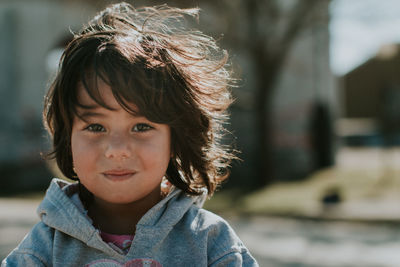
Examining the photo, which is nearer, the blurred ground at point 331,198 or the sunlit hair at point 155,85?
the sunlit hair at point 155,85

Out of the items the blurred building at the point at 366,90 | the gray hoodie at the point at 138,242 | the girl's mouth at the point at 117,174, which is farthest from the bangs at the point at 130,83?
the blurred building at the point at 366,90

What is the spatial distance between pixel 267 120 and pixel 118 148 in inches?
409

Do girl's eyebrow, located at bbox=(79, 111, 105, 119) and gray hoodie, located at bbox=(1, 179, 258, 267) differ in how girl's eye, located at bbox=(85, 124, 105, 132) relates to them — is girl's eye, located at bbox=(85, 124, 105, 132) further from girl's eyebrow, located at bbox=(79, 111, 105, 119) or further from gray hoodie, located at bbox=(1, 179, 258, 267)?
gray hoodie, located at bbox=(1, 179, 258, 267)

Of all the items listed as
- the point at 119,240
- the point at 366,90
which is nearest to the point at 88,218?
the point at 119,240

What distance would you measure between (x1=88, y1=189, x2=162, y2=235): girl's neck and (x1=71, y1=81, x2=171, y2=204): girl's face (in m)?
0.11

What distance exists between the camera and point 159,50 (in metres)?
1.94

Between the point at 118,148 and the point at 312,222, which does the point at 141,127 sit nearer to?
the point at 118,148

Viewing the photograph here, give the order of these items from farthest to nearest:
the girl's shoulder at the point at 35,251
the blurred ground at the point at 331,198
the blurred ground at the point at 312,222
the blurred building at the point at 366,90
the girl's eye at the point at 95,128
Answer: the blurred building at the point at 366,90, the blurred ground at the point at 331,198, the blurred ground at the point at 312,222, the girl's eye at the point at 95,128, the girl's shoulder at the point at 35,251

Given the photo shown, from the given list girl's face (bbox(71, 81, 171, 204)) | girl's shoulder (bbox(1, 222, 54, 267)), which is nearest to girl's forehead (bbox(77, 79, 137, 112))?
girl's face (bbox(71, 81, 171, 204))

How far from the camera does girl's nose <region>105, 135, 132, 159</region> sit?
1737 mm

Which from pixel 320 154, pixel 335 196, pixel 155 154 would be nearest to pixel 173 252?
pixel 155 154

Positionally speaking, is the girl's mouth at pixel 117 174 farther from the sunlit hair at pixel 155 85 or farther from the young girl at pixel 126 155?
the sunlit hair at pixel 155 85

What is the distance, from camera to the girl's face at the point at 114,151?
1765mm

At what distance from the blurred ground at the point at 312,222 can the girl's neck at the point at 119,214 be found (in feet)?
10.6
